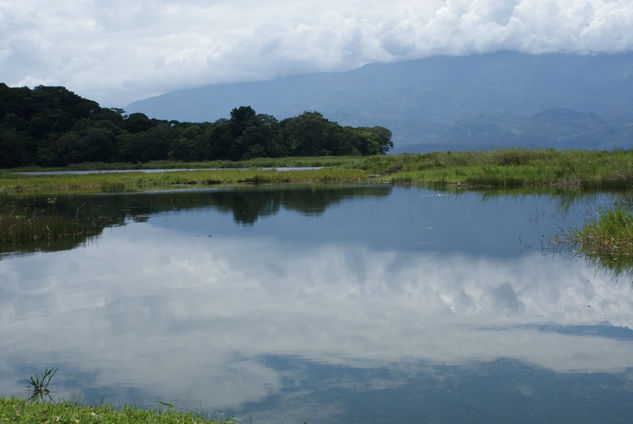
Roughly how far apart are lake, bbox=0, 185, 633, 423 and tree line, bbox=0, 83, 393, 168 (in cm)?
6966

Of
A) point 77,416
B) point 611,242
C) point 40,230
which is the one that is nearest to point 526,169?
point 611,242

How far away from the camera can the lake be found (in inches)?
249

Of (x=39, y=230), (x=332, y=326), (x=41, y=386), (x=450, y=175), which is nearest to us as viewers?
(x=41, y=386)

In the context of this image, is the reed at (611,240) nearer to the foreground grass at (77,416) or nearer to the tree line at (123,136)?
the foreground grass at (77,416)

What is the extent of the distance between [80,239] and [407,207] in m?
12.4

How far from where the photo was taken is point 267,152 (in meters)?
88.3

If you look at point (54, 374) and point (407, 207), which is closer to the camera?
point (54, 374)

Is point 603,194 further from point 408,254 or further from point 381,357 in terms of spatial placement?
point 381,357

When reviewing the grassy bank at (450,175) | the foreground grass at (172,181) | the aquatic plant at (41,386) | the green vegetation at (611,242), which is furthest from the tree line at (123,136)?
the aquatic plant at (41,386)

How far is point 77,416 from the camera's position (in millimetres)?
5023

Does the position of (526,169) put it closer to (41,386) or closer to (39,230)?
(39,230)

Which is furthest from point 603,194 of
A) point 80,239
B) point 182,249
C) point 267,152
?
point 267,152

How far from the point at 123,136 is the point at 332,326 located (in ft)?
274

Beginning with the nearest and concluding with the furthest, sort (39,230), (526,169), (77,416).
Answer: (77,416) < (39,230) < (526,169)
